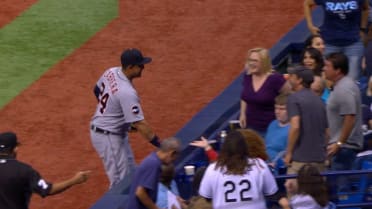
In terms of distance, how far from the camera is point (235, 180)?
8.71 meters

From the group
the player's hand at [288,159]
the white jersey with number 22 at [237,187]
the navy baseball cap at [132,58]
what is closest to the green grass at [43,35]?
the navy baseball cap at [132,58]

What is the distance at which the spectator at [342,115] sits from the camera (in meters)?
10.1

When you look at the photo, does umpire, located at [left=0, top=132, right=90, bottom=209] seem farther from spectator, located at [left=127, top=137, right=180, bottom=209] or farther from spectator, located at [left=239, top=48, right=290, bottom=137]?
spectator, located at [left=239, top=48, right=290, bottom=137]

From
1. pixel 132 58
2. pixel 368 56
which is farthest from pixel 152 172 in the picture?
pixel 368 56

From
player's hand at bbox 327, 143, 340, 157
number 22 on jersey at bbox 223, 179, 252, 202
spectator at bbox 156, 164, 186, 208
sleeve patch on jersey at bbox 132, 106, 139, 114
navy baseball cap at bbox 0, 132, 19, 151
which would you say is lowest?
spectator at bbox 156, 164, 186, 208

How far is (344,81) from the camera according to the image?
33.6 ft

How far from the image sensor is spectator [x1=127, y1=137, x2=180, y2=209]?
9289 mm

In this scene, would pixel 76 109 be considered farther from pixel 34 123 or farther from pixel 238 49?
pixel 238 49

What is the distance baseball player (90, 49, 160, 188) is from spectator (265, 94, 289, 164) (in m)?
1.14

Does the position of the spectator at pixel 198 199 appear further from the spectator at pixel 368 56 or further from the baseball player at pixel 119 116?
the spectator at pixel 368 56

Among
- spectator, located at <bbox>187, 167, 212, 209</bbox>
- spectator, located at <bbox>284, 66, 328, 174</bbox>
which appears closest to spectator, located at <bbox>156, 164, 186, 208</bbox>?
spectator, located at <bbox>187, 167, 212, 209</bbox>

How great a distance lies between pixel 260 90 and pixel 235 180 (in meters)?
2.08

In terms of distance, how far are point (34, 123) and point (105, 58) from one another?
181cm

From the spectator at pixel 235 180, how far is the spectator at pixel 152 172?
59cm
